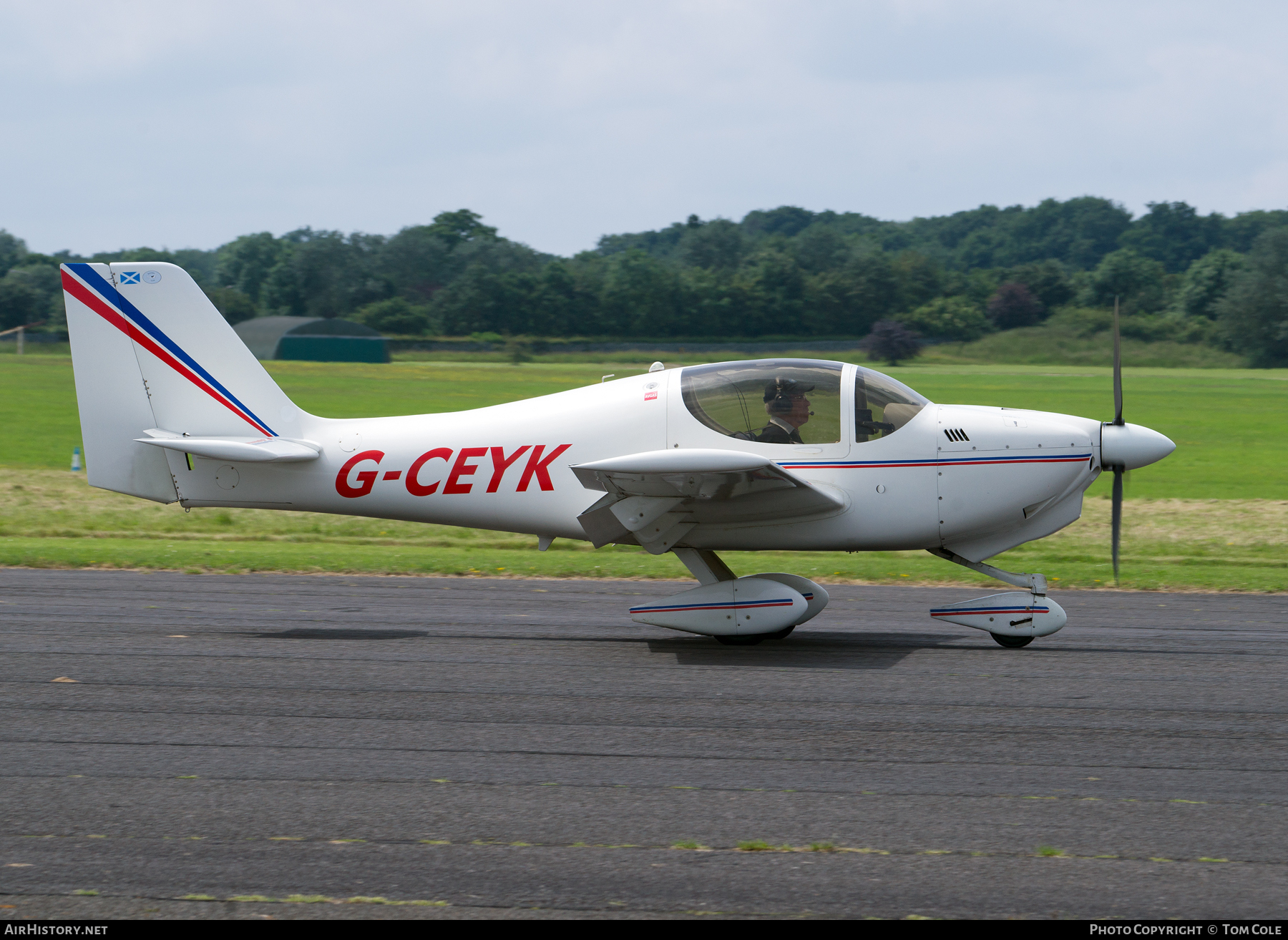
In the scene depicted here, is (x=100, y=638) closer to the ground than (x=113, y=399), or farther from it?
closer to the ground

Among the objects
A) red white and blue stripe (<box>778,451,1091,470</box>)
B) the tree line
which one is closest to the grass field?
red white and blue stripe (<box>778,451,1091,470</box>)

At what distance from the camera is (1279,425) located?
43.2m

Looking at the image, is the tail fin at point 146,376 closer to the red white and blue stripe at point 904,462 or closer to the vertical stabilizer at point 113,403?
the vertical stabilizer at point 113,403

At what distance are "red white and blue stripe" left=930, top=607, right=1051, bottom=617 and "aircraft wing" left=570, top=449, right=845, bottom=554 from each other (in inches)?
48.8

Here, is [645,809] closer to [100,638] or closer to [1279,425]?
[100,638]

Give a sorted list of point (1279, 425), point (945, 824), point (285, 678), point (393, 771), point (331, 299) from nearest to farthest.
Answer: point (945, 824)
point (393, 771)
point (285, 678)
point (1279, 425)
point (331, 299)

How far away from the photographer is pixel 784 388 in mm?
9461

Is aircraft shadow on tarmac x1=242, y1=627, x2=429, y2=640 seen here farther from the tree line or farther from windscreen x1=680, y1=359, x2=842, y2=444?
the tree line

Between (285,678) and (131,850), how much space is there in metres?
3.32

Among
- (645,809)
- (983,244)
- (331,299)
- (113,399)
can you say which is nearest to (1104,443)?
(645,809)

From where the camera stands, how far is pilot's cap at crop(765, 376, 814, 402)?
9461mm

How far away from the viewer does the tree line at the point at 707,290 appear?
228 feet

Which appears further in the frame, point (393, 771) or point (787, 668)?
point (787, 668)

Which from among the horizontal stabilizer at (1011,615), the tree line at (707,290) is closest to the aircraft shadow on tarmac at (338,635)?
the horizontal stabilizer at (1011,615)
